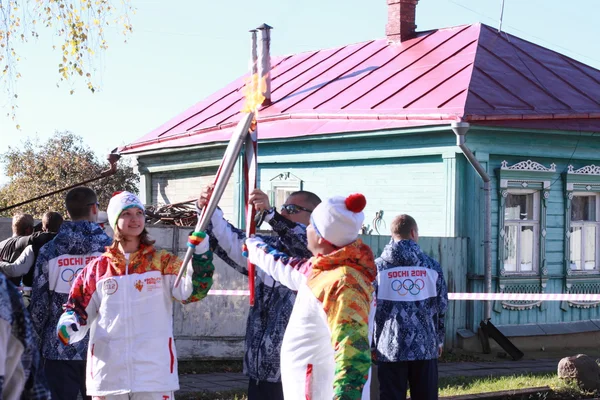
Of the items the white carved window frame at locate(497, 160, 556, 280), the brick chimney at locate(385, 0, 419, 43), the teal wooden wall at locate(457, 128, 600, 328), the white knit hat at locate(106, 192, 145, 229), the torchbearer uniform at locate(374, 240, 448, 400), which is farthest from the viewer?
the brick chimney at locate(385, 0, 419, 43)

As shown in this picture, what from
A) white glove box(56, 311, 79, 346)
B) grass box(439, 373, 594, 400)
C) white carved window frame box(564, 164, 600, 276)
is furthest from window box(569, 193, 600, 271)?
white glove box(56, 311, 79, 346)

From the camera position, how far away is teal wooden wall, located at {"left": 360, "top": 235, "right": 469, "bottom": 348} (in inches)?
568

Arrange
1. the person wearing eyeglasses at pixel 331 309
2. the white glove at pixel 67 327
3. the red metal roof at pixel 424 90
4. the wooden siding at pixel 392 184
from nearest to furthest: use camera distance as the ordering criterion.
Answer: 1. the person wearing eyeglasses at pixel 331 309
2. the white glove at pixel 67 327
3. the red metal roof at pixel 424 90
4. the wooden siding at pixel 392 184

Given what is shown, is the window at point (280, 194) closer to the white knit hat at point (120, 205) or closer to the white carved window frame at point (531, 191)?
the white carved window frame at point (531, 191)

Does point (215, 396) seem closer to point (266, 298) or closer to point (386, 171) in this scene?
point (266, 298)

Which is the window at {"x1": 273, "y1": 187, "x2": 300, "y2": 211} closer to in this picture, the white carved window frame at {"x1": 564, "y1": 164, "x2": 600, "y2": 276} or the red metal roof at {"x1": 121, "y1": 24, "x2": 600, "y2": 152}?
the red metal roof at {"x1": 121, "y1": 24, "x2": 600, "y2": 152}

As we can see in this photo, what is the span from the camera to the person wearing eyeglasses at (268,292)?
18.2ft

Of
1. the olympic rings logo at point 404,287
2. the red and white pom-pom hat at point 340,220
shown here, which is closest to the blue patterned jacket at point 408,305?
the olympic rings logo at point 404,287

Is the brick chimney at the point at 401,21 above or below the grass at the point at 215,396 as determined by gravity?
above

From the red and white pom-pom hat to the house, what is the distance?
10.2m

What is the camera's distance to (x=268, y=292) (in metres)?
5.67

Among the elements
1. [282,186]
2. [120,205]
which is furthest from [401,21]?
[120,205]

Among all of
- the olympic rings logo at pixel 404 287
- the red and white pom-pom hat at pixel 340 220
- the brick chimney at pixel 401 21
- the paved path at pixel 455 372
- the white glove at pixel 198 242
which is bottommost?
the paved path at pixel 455 372

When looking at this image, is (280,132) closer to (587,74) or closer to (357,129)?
(357,129)
